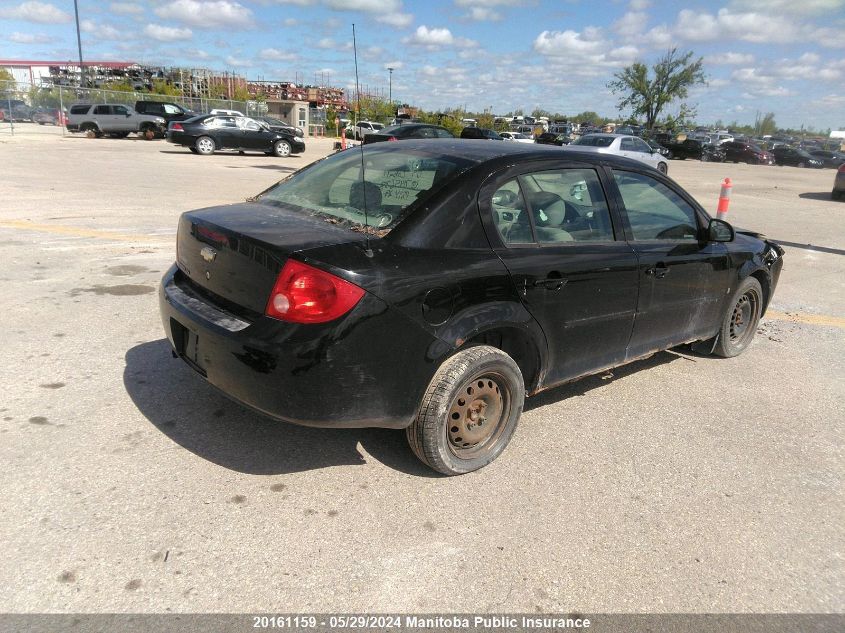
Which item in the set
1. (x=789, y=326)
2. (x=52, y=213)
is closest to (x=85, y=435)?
(x=789, y=326)

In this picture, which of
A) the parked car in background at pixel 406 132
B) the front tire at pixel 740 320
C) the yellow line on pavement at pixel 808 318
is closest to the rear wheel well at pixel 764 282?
the front tire at pixel 740 320

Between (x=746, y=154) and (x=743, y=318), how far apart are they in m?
43.4

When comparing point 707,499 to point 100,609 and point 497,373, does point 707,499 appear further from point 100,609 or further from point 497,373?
point 100,609

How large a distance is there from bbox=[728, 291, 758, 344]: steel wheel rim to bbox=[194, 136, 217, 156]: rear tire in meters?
22.4

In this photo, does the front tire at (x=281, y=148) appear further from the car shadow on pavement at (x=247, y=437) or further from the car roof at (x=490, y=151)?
the car shadow on pavement at (x=247, y=437)

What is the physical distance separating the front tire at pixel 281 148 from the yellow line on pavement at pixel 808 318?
21.4 metres

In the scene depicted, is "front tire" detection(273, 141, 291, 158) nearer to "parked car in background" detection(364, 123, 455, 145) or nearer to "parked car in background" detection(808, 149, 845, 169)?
"parked car in background" detection(364, 123, 455, 145)

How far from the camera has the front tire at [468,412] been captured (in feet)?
9.86

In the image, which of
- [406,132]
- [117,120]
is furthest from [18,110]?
[406,132]

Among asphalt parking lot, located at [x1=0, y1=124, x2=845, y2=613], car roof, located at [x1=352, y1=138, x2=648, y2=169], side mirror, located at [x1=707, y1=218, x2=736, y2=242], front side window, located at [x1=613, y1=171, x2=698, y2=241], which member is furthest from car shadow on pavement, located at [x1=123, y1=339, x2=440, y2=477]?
side mirror, located at [x1=707, y1=218, x2=736, y2=242]

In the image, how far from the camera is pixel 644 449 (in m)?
3.63

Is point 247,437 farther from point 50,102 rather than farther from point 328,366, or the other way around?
point 50,102

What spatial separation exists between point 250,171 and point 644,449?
1707 centimetres

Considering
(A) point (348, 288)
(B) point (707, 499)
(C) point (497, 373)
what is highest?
(A) point (348, 288)
